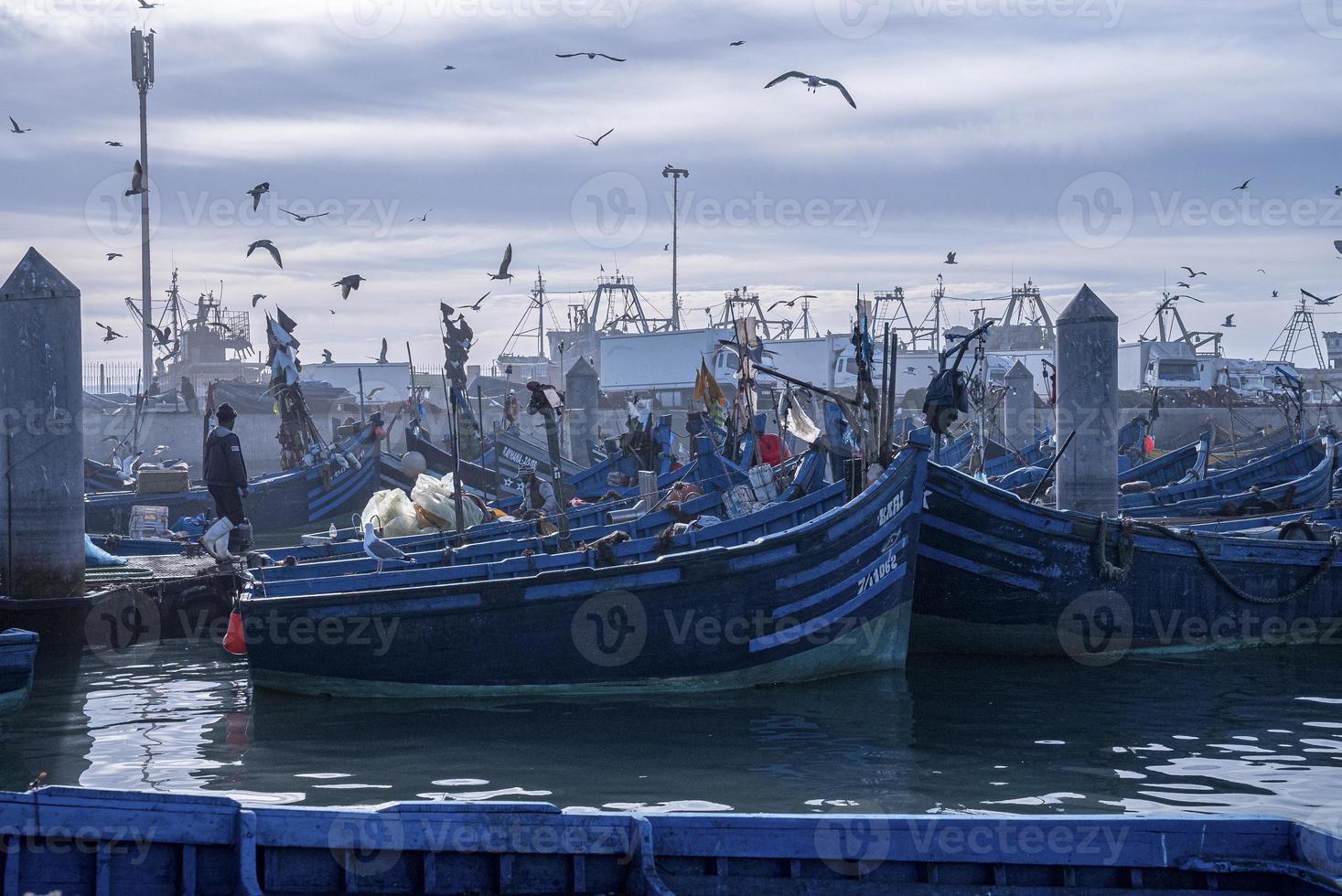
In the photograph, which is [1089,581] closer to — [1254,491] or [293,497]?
[1254,491]

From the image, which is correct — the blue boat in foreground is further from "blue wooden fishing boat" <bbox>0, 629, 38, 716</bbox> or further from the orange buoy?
the orange buoy

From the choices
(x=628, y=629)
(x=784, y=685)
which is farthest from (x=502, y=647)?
(x=784, y=685)

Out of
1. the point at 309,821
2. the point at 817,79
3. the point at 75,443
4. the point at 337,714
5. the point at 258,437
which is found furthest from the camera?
the point at 258,437

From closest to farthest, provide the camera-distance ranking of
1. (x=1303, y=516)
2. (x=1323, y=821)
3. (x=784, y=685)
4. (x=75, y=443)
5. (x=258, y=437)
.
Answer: (x=1323, y=821) → (x=784, y=685) → (x=75, y=443) → (x=1303, y=516) → (x=258, y=437)

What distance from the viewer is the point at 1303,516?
544 inches

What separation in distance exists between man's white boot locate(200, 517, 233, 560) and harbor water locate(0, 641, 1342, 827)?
1.57 meters

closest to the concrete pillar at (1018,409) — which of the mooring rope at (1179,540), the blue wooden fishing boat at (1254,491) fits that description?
the blue wooden fishing boat at (1254,491)

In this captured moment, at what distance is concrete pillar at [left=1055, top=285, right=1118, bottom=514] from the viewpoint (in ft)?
47.7

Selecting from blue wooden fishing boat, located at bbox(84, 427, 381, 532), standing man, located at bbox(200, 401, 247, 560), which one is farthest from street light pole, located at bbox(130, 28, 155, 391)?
standing man, located at bbox(200, 401, 247, 560)

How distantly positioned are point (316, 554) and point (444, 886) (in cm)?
976

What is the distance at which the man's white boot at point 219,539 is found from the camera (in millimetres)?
13125

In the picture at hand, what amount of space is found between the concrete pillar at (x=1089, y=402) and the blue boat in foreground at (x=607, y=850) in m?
9.62

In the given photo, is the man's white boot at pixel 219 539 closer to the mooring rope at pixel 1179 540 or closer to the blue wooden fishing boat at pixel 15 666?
the blue wooden fishing boat at pixel 15 666

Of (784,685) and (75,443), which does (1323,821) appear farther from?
(75,443)
